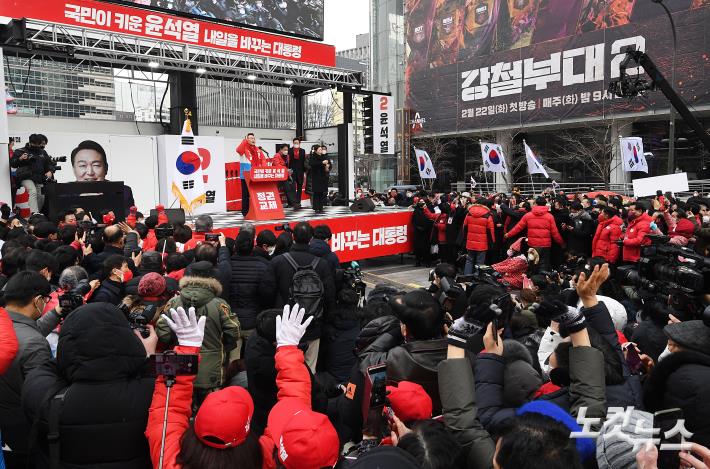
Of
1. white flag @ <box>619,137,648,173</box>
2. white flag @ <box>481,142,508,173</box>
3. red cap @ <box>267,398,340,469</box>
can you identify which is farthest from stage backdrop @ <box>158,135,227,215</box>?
red cap @ <box>267,398,340,469</box>

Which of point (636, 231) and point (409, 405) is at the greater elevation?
point (636, 231)

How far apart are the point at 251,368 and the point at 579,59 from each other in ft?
100.0

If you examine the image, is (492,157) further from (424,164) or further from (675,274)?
(675,274)

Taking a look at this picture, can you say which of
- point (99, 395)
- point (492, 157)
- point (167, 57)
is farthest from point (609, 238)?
point (167, 57)

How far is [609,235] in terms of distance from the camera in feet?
26.7

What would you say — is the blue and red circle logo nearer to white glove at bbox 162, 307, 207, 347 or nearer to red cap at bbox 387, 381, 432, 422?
white glove at bbox 162, 307, 207, 347

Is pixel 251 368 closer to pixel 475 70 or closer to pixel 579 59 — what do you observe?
pixel 579 59

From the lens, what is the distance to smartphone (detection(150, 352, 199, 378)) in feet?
6.70

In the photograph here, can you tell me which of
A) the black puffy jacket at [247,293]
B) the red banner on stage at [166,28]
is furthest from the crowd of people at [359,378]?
the red banner on stage at [166,28]

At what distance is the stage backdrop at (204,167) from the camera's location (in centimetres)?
1362

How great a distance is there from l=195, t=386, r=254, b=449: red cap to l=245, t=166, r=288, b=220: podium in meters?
9.10

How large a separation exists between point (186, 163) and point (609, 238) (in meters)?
9.85

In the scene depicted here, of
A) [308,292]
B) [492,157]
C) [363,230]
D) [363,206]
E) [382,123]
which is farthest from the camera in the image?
[382,123]

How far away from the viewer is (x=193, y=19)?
44.0 feet
